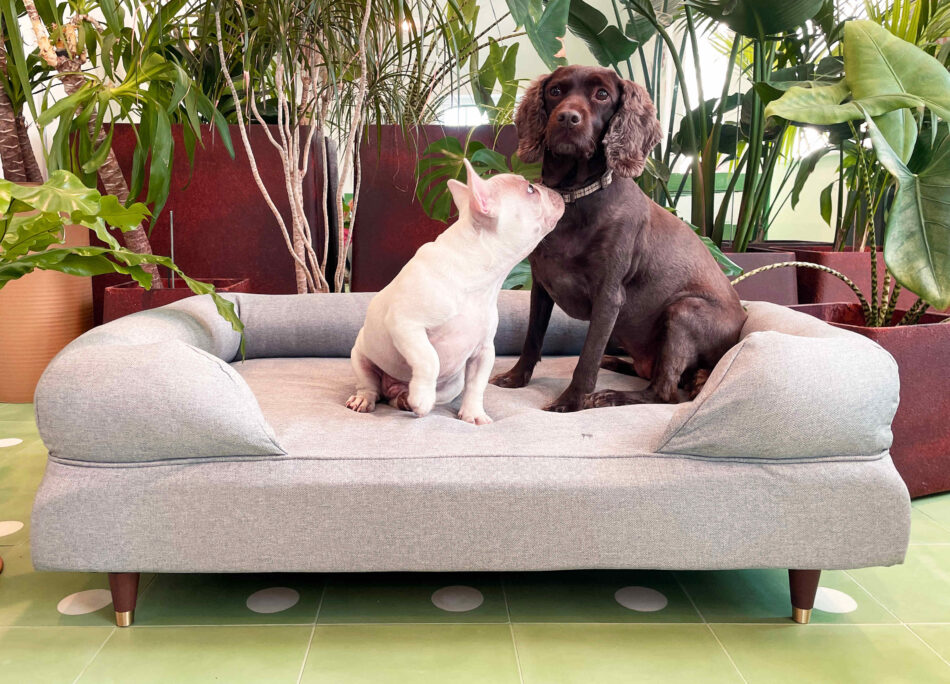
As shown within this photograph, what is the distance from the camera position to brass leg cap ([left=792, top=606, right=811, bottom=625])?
1.58 m

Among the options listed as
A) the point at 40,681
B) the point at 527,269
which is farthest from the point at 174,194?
the point at 40,681

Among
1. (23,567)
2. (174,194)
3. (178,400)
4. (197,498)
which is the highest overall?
(174,194)

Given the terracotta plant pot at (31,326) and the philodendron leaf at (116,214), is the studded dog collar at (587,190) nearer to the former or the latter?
the philodendron leaf at (116,214)

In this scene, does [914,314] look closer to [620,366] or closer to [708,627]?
[620,366]

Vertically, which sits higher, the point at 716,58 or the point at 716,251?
the point at 716,58

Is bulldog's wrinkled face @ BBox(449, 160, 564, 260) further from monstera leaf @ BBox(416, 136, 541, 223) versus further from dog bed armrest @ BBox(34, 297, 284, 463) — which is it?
monstera leaf @ BBox(416, 136, 541, 223)

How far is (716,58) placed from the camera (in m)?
4.57

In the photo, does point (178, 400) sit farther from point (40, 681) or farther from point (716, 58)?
point (716, 58)

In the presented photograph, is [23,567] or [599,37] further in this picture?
[599,37]

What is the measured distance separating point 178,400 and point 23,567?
2.38ft

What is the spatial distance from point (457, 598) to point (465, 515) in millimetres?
293

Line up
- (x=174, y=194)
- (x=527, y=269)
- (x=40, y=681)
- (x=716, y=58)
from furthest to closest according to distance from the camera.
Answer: (x=716, y=58) < (x=174, y=194) < (x=527, y=269) < (x=40, y=681)

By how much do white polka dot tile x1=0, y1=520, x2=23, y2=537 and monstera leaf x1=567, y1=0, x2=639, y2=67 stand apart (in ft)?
8.14

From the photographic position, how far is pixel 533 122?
2057 mm
